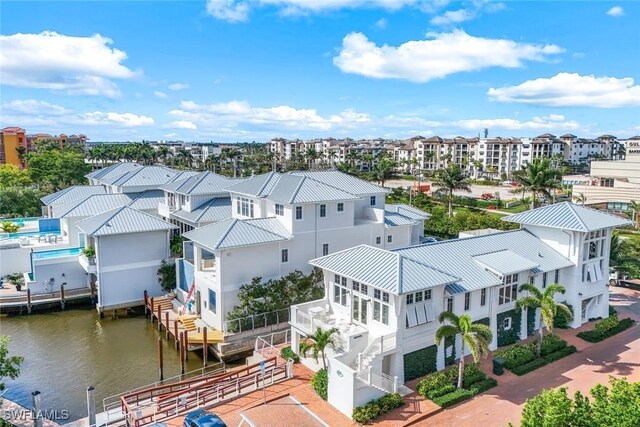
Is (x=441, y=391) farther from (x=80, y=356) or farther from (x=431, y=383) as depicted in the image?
(x=80, y=356)

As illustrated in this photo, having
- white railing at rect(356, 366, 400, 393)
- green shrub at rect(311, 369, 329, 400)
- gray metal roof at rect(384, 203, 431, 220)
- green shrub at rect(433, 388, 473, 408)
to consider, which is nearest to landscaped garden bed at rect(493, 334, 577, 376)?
green shrub at rect(433, 388, 473, 408)

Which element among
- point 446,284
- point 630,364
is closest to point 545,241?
point 630,364

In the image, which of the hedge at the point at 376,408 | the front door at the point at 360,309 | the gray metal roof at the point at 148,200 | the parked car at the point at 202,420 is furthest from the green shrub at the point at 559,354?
the gray metal roof at the point at 148,200

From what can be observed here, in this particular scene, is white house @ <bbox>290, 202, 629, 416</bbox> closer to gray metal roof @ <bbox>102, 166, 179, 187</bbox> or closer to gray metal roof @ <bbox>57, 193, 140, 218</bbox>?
gray metal roof @ <bbox>57, 193, 140, 218</bbox>

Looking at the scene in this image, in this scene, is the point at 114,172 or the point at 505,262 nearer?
the point at 505,262

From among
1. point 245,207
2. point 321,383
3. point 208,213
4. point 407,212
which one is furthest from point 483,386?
point 208,213

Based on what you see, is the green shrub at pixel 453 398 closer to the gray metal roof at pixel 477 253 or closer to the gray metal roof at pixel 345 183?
the gray metal roof at pixel 477 253

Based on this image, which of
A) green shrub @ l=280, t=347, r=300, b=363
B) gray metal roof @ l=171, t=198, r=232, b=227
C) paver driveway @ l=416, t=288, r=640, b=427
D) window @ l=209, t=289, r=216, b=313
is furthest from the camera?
gray metal roof @ l=171, t=198, r=232, b=227
